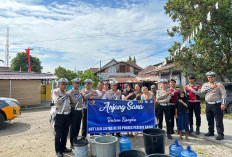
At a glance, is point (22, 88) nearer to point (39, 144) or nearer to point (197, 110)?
point (39, 144)

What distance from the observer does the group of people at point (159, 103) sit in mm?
3871

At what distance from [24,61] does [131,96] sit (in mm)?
37718

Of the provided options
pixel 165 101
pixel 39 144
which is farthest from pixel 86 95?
pixel 165 101

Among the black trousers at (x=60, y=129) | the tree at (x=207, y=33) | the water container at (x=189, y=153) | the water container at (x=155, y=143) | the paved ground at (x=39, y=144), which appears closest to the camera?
the water container at (x=189, y=153)

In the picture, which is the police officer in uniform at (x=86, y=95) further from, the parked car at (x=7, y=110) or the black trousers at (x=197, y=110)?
the parked car at (x=7, y=110)

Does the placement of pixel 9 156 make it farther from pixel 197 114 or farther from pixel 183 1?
pixel 183 1

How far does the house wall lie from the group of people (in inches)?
391

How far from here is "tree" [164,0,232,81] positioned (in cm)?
1007

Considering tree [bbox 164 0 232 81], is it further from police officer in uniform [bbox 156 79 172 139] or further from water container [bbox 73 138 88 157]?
water container [bbox 73 138 88 157]

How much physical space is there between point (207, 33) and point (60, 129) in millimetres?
11667

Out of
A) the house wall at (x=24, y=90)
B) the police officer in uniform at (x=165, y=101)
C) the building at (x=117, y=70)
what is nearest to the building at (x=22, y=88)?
the house wall at (x=24, y=90)

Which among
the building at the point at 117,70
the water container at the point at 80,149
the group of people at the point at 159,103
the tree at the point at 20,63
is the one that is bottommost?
the water container at the point at 80,149

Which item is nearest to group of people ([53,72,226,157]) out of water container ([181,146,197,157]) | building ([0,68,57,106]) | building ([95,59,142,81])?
water container ([181,146,197,157])

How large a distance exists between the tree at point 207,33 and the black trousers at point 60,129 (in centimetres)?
926
